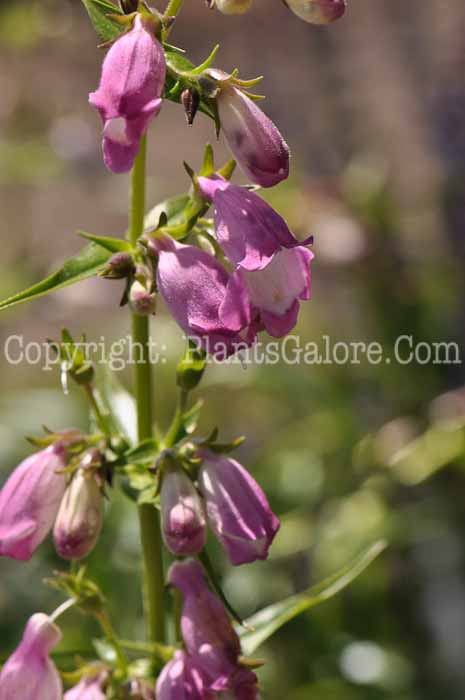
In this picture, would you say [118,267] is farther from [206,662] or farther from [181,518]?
[206,662]

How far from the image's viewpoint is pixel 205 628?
127 centimetres

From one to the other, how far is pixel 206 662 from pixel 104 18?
0.75m

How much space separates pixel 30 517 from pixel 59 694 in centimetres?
23

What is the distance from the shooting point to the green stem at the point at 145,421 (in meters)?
1.25

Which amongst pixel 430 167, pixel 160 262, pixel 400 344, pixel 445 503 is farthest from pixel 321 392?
pixel 430 167

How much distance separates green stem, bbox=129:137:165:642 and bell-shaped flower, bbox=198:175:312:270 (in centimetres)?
11

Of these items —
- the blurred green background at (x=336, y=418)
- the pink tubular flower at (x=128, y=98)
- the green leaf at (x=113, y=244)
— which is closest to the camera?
the pink tubular flower at (x=128, y=98)

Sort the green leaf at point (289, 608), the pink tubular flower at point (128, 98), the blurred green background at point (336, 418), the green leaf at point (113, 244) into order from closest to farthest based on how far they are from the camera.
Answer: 1. the pink tubular flower at point (128, 98)
2. the green leaf at point (113, 244)
3. the green leaf at point (289, 608)
4. the blurred green background at point (336, 418)

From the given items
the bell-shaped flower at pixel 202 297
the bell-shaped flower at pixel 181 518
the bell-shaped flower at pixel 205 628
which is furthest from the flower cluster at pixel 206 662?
the bell-shaped flower at pixel 202 297

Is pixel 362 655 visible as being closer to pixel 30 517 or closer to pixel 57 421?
pixel 57 421

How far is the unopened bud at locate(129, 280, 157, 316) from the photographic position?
1.19 m

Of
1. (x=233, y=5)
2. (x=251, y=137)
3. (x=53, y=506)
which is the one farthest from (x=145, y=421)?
(x=233, y=5)

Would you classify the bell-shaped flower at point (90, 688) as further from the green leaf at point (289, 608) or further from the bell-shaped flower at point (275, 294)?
the bell-shaped flower at point (275, 294)

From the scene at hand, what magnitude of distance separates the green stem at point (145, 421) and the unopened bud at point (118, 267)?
6 cm
